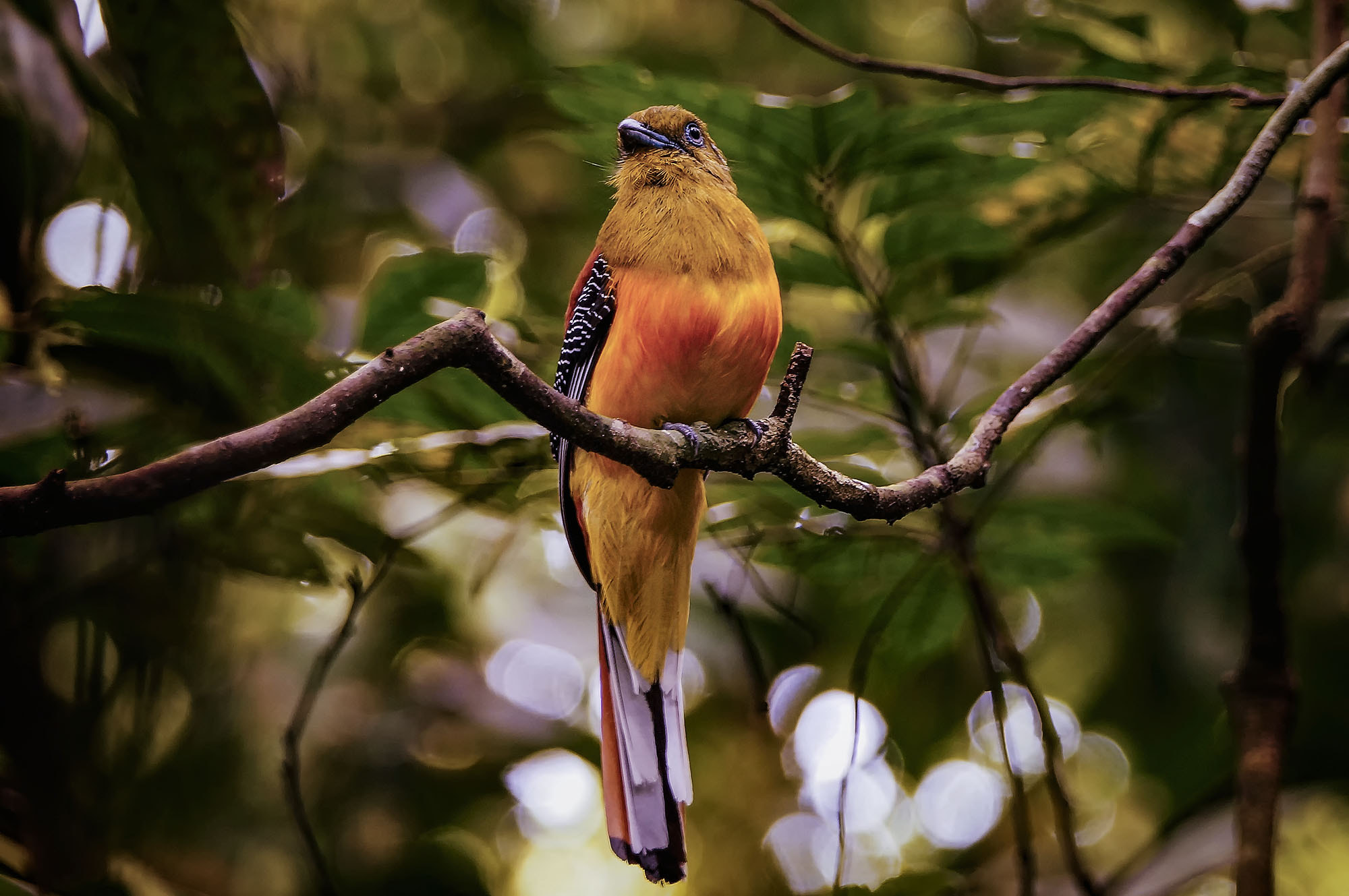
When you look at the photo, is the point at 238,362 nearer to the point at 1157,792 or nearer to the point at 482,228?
the point at 482,228

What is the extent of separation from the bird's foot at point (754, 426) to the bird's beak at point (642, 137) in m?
0.52

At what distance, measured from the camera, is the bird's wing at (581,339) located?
1.78 meters

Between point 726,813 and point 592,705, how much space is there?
57cm

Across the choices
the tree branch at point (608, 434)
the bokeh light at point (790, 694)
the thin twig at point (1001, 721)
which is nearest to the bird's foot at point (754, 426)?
the tree branch at point (608, 434)

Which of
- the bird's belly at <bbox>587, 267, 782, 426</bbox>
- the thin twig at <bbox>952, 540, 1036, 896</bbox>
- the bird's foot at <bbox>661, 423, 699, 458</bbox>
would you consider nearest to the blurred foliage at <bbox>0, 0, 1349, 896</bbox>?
the thin twig at <bbox>952, 540, 1036, 896</bbox>

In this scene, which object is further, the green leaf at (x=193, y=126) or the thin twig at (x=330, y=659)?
the thin twig at (x=330, y=659)

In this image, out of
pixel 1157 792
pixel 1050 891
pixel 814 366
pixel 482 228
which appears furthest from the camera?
pixel 482 228

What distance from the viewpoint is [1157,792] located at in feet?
11.0

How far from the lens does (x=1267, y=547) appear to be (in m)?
1.85

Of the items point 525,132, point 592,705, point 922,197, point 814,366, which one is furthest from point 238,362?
point 525,132

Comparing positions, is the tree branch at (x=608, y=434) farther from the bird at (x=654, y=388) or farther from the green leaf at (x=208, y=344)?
the green leaf at (x=208, y=344)

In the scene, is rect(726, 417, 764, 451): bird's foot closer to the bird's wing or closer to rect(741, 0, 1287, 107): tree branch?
the bird's wing

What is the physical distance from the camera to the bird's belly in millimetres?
1602

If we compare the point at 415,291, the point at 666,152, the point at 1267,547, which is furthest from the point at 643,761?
the point at 1267,547
